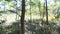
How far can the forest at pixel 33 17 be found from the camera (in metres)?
12.2

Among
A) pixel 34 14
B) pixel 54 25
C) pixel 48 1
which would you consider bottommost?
pixel 54 25

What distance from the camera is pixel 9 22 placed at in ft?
45.7

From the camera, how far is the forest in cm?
1223

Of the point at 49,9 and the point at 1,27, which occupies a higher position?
the point at 49,9

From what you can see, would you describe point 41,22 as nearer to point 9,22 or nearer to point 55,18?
point 55,18

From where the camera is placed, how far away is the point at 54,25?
15430 mm

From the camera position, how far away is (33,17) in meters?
16.3

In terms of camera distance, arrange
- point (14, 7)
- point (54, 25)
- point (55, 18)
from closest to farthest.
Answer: point (14, 7) < point (54, 25) < point (55, 18)

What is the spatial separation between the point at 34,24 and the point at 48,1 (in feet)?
13.5

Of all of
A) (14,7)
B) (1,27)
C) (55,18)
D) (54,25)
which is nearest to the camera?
(14,7)

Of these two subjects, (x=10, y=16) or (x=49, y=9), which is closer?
(x=10, y=16)

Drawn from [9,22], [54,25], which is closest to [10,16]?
[9,22]

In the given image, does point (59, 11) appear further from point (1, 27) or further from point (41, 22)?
point (1, 27)

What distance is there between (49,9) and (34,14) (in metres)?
2.10
